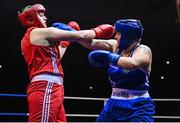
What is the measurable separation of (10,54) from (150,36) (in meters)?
3.19

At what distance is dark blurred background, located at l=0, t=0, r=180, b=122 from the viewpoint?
553 cm

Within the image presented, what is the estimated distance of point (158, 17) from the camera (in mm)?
5965

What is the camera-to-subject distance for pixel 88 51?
7977 mm

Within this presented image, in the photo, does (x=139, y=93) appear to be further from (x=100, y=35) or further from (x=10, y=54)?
(x=10, y=54)

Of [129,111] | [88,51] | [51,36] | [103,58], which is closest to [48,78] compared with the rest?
[51,36]

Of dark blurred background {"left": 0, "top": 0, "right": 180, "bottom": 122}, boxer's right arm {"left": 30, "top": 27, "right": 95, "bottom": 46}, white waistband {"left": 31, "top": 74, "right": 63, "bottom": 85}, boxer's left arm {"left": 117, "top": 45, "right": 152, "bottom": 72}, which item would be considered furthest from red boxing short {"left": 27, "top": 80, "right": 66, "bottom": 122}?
dark blurred background {"left": 0, "top": 0, "right": 180, "bottom": 122}

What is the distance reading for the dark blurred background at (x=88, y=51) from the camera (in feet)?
18.1

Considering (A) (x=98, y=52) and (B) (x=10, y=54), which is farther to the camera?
(B) (x=10, y=54)

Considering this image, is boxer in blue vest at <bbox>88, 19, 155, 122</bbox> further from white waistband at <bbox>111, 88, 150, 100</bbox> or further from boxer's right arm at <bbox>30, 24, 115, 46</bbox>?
boxer's right arm at <bbox>30, 24, 115, 46</bbox>

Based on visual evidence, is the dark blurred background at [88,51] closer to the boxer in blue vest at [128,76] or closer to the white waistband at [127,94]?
the boxer in blue vest at [128,76]

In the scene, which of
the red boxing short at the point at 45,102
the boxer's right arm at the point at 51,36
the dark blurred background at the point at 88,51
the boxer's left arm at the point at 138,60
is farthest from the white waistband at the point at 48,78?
the dark blurred background at the point at 88,51

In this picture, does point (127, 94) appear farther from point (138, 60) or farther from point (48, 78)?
point (48, 78)

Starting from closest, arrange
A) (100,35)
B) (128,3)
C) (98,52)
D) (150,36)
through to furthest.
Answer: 1. (98,52)
2. (100,35)
3. (128,3)
4. (150,36)

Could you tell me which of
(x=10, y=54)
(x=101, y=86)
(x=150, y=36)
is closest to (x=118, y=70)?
(x=150, y=36)
